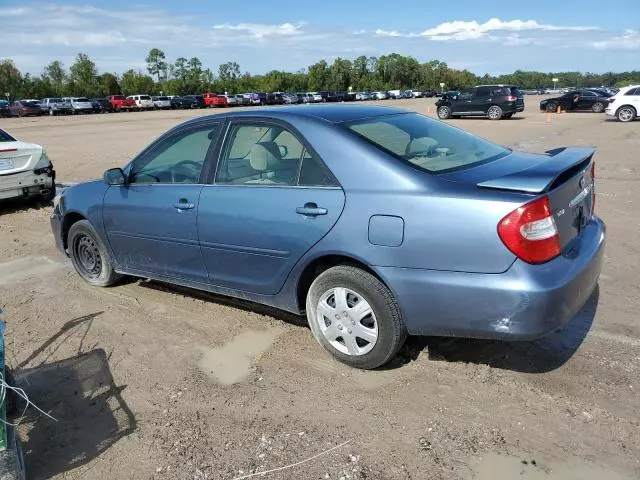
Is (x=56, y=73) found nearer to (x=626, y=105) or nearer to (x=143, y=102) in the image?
(x=143, y=102)

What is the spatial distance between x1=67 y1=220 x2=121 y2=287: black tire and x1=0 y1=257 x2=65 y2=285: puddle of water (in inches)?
27.9

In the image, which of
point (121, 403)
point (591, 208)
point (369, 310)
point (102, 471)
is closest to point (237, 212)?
point (369, 310)

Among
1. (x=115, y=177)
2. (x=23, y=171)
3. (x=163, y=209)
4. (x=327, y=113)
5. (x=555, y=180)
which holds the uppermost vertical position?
(x=327, y=113)

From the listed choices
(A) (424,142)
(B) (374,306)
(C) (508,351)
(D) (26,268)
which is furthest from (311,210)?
(D) (26,268)

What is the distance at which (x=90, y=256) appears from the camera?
5.39m

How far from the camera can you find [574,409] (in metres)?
3.14

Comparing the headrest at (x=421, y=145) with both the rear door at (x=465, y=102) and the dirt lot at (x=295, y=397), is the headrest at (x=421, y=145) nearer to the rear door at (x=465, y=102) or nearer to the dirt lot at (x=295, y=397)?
the dirt lot at (x=295, y=397)

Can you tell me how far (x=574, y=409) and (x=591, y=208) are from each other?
139 cm

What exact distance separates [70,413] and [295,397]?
4.36 ft

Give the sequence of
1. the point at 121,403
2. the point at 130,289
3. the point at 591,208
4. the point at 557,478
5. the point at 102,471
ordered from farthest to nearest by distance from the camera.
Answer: the point at 130,289 < the point at 591,208 < the point at 121,403 < the point at 102,471 < the point at 557,478

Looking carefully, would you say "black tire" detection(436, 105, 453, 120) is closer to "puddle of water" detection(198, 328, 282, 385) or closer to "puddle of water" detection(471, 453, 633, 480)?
"puddle of water" detection(198, 328, 282, 385)

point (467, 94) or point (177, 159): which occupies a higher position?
point (467, 94)

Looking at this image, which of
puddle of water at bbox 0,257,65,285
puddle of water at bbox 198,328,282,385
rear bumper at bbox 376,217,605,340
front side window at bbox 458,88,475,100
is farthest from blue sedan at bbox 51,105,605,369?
front side window at bbox 458,88,475,100

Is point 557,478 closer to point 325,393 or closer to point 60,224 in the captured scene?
point 325,393
